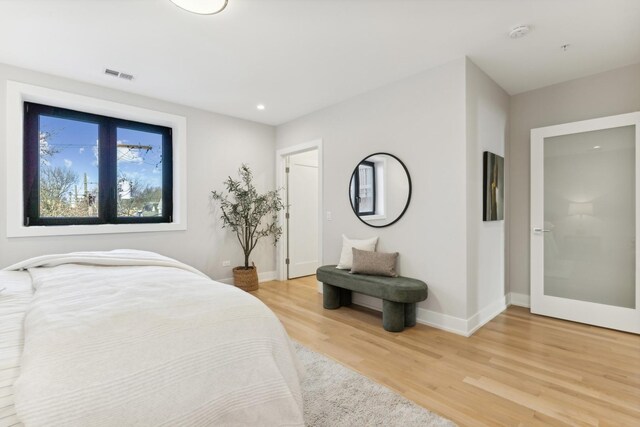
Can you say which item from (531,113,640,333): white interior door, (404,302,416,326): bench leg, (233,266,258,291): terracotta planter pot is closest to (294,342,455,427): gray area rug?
(404,302,416,326): bench leg

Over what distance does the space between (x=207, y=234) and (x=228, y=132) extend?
5.02ft

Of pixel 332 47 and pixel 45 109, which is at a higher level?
pixel 332 47

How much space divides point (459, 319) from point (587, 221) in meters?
1.77

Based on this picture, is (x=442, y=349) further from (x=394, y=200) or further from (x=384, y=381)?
(x=394, y=200)

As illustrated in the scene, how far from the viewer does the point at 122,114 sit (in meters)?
3.66

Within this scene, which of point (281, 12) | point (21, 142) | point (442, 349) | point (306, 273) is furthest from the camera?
point (306, 273)

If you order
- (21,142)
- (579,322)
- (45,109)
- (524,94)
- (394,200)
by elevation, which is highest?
(524,94)

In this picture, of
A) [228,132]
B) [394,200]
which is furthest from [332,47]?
[228,132]

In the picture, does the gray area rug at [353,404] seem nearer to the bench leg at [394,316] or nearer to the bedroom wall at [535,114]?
the bench leg at [394,316]

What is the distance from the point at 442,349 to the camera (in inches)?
99.3

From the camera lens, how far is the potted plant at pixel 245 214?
14.4ft

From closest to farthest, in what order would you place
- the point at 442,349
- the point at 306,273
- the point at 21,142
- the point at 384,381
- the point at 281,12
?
the point at 384,381 < the point at 281,12 < the point at 442,349 < the point at 21,142 < the point at 306,273

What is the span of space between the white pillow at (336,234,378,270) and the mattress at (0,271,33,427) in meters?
2.68

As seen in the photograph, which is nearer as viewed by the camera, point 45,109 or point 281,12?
point 281,12
